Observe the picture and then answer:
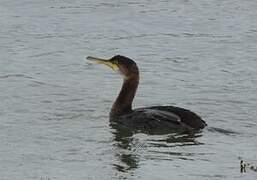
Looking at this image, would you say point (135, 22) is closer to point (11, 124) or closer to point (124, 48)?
point (124, 48)

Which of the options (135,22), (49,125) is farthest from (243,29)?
(49,125)

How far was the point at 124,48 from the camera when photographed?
20.8 m

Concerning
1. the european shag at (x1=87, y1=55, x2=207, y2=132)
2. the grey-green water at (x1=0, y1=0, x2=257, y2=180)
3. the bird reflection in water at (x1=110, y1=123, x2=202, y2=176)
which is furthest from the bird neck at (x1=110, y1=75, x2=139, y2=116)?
the bird reflection in water at (x1=110, y1=123, x2=202, y2=176)

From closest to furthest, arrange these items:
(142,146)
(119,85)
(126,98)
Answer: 1. (142,146)
2. (126,98)
3. (119,85)

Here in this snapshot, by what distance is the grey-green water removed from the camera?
12.8m

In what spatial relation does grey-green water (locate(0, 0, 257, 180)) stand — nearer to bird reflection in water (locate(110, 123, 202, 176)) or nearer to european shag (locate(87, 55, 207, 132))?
bird reflection in water (locate(110, 123, 202, 176))

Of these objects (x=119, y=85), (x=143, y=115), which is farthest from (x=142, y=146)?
(x=119, y=85)

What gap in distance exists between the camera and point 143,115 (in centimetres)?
1505

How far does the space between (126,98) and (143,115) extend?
936 millimetres

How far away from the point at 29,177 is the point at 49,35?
32.7 feet

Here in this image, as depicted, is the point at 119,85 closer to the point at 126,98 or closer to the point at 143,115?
the point at 126,98

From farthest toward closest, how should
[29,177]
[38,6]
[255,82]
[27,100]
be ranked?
[38,6] < [255,82] < [27,100] < [29,177]

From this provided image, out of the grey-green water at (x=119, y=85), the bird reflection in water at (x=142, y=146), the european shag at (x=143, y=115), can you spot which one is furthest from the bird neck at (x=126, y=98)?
the bird reflection in water at (x=142, y=146)

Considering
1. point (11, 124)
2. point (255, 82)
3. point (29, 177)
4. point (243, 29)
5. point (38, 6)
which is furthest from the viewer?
point (38, 6)
